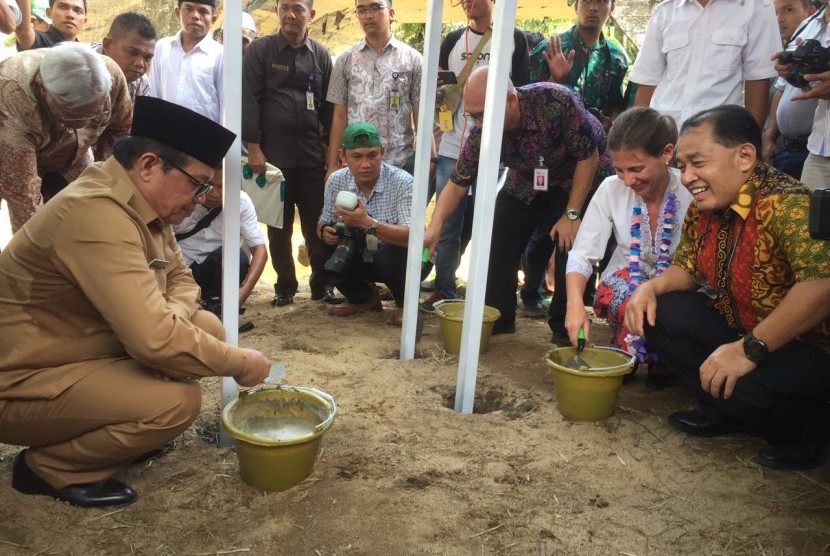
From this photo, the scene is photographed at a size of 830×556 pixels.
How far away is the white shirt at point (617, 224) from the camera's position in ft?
10.1

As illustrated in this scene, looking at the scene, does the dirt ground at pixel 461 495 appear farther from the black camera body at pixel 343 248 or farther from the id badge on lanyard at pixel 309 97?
the id badge on lanyard at pixel 309 97

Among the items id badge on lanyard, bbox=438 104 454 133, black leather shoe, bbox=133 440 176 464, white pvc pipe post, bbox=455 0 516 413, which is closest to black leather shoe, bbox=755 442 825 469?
white pvc pipe post, bbox=455 0 516 413

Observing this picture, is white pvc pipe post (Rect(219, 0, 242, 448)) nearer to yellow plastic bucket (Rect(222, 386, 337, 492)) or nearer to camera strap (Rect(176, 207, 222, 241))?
yellow plastic bucket (Rect(222, 386, 337, 492))

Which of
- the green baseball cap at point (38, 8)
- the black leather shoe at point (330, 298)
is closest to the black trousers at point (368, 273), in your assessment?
the black leather shoe at point (330, 298)

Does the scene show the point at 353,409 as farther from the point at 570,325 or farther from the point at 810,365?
the point at 810,365

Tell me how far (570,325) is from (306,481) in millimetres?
1229

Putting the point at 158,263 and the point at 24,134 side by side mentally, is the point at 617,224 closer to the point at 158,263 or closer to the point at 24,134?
the point at 158,263

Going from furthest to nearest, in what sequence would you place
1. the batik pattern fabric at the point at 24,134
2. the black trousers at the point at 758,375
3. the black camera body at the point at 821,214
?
the batik pattern fabric at the point at 24,134 → the black trousers at the point at 758,375 → the black camera body at the point at 821,214

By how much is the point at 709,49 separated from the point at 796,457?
82.9 inches

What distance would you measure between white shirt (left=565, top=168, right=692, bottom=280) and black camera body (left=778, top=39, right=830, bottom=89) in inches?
25.7

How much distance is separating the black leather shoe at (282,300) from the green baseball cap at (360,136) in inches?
47.7

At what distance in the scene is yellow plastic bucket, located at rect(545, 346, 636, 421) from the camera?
2674 mm

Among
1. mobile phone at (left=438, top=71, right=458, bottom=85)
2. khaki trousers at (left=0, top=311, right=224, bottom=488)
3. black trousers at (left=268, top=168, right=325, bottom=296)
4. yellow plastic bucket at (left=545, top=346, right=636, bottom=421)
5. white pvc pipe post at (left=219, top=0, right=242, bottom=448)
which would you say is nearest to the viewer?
khaki trousers at (left=0, top=311, right=224, bottom=488)

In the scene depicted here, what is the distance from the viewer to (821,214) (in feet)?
5.06
